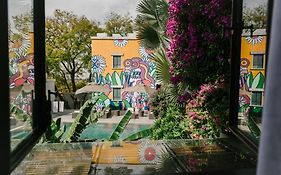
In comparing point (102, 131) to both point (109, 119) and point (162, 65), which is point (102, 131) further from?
point (162, 65)

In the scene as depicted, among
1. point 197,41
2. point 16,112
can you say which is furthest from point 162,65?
point 16,112

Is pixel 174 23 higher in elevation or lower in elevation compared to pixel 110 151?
higher

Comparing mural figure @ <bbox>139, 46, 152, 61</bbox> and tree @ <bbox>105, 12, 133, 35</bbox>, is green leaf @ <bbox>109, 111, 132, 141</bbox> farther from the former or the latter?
tree @ <bbox>105, 12, 133, 35</bbox>

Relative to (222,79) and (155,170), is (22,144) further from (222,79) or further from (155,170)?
(222,79)

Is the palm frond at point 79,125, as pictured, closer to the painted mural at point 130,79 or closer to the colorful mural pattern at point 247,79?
the painted mural at point 130,79

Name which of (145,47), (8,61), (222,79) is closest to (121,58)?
(145,47)

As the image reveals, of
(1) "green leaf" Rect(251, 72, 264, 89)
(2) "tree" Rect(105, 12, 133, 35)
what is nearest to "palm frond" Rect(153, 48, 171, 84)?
(2) "tree" Rect(105, 12, 133, 35)

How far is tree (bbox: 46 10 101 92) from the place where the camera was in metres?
4.51

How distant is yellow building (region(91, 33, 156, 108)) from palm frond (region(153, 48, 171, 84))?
233mm

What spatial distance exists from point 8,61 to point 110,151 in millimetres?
1695

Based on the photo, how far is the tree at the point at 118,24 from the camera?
14.7ft

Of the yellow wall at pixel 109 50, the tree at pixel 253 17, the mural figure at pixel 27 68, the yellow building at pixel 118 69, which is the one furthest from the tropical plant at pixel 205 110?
the mural figure at pixel 27 68

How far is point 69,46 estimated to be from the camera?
4965 mm

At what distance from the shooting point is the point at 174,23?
13.8 feet
